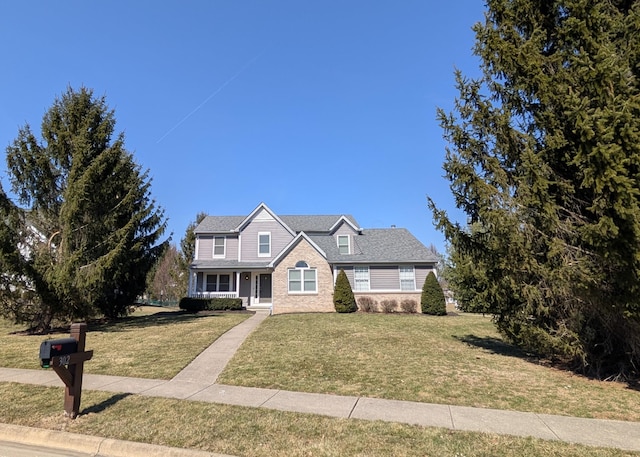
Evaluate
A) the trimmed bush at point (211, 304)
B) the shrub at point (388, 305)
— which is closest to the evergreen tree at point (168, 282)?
the trimmed bush at point (211, 304)

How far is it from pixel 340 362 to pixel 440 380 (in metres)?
2.39

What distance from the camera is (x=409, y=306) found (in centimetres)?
2297

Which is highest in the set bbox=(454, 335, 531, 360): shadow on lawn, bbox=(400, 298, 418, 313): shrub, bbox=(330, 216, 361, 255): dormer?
bbox=(330, 216, 361, 255): dormer

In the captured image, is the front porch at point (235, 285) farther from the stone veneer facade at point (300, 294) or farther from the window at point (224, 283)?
the stone veneer facade at point (300, 294)

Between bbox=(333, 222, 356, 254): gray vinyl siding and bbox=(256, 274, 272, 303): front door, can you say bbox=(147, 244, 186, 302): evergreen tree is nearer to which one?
bbox=(256, 274, 272, 303): front door

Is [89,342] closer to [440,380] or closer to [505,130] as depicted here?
[440,380]

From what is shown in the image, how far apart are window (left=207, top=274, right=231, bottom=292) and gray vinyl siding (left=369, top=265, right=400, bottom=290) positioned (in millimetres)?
11012

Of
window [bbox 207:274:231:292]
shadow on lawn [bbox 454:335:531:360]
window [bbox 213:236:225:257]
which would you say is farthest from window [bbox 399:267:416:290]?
window [bbox 213:236:225:257]

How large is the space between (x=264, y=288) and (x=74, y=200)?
15.7m

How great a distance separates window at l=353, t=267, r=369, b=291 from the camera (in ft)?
78.4

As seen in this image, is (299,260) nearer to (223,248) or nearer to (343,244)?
(343,244)

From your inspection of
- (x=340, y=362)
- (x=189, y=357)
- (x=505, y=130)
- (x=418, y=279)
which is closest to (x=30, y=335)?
(x=189, y=357)

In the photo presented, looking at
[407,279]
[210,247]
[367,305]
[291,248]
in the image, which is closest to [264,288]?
[210,247]

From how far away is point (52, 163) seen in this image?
631 inches
